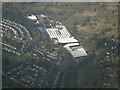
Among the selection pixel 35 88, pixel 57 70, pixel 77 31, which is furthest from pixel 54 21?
pixel 35 88

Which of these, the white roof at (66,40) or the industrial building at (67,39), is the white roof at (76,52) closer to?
the industrial building at (67,39)

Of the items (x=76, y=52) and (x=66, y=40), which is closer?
(x=76, y=52)

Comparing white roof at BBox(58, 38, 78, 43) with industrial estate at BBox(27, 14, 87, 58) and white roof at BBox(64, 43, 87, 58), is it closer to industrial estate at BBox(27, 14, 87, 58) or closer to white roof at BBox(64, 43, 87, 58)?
industrial estate at BBox(27, 14, 87, 58)

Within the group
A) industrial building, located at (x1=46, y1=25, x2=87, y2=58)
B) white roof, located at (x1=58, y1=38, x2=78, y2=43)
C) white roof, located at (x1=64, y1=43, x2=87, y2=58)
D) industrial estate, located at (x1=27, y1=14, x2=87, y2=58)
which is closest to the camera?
white roof, located at (x1=64, y1=43, x2=87, y2=58)

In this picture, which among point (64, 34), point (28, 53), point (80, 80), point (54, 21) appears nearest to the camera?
point (80, 80)

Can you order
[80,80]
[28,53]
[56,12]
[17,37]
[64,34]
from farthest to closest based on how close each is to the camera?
[56,12], [64,34], [17,37], [28,53], [80,80]

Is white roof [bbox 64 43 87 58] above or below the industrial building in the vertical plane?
below

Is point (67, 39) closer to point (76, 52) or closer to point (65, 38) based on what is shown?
point (65, 38)

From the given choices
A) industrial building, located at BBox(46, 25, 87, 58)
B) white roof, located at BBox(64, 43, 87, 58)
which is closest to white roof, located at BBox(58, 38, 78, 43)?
industrial building, located at BBox(46, 25, 87, 58)

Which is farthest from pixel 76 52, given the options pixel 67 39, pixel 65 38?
pixel 65 38

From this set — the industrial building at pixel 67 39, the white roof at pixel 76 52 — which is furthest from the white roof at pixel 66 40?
the white roof at pixel 76 52

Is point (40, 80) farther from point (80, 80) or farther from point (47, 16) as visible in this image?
point (47, 16)
